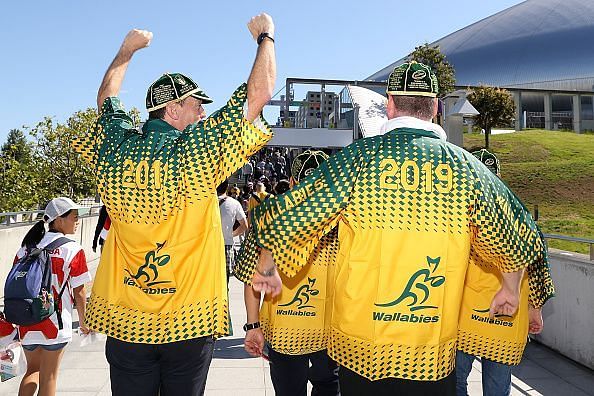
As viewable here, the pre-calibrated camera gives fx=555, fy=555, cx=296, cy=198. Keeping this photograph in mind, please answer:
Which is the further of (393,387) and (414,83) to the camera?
(414,83)

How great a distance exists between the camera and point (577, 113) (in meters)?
64.1

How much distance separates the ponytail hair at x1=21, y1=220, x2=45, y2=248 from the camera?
428cm

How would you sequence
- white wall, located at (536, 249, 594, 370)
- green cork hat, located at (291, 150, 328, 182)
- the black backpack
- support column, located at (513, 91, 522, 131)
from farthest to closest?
support column, located at (513, 91, 522, 131), white wall, located at (536, 249, 594, 370), green cork hat, located at (291, 150, 328, 182), the black backpack

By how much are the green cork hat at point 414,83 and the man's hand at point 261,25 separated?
0.64m

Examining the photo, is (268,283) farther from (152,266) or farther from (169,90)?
(169,90)

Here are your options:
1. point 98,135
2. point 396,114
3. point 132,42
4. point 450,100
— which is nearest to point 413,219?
point 396,114

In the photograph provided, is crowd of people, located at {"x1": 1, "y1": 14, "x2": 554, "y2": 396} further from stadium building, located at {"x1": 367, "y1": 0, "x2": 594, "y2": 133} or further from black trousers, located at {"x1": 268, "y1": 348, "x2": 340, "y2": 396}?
stadium building, located at {"x1": 367, "y1": 0, "x2": 594, "y2": 133}

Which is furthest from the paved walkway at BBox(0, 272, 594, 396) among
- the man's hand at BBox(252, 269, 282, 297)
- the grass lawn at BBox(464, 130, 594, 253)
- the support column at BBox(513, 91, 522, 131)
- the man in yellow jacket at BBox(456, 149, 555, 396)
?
the support column at BBox(513, 91, 522, 131)

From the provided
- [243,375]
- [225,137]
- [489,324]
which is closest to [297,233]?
[225,137]

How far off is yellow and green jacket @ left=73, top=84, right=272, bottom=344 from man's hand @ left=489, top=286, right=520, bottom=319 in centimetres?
131

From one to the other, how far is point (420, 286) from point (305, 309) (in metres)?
1.49

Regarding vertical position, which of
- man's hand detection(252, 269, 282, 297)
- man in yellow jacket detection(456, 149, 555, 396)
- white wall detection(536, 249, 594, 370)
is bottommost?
white wall detection(536, 249, 594, 370)

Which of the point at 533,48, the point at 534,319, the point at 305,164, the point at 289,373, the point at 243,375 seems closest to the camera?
the point at 289,373

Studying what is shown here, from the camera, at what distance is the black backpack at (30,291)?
401 centimetres
